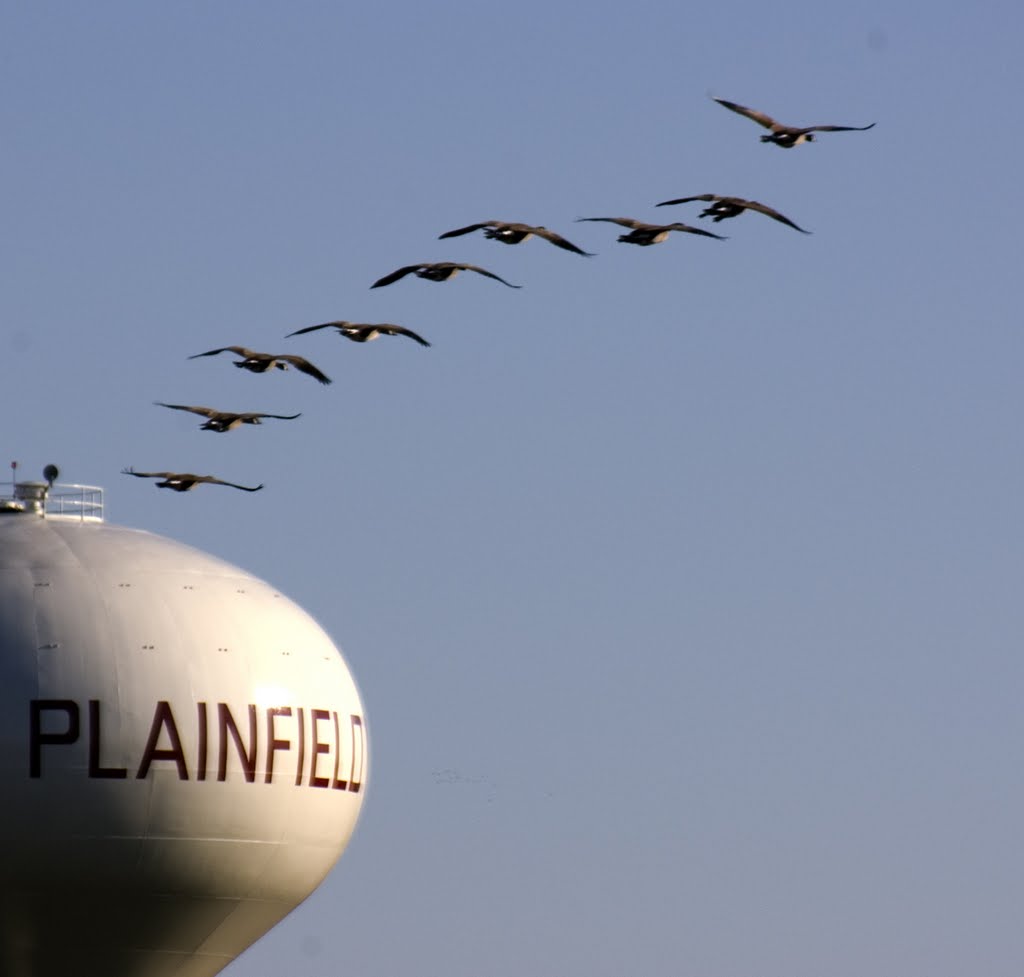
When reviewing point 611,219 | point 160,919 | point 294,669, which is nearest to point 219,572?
point 294,669

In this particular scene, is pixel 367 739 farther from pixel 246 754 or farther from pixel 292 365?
pixel 292 365

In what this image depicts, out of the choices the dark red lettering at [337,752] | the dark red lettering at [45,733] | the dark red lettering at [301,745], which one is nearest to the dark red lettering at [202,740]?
the dark red lettering at [301,745]

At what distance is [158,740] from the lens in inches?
2852

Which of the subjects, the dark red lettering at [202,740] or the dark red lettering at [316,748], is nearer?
the dark red lettering at [202,740]

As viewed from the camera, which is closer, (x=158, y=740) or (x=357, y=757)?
(x=158, y=740)

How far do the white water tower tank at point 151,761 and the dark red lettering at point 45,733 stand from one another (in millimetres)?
29

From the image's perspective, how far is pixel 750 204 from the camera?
58906 millimetres

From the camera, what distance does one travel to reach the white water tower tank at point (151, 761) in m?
71.8

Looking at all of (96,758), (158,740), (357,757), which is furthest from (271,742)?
(96,758)

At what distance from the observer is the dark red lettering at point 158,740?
72312 mm

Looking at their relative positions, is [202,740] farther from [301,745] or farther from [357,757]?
[357,757]

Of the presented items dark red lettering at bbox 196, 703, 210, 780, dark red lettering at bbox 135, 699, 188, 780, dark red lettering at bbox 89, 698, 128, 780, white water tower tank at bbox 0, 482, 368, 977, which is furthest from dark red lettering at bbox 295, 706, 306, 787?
dark red lettering at bbox 89, 698, 128, 780

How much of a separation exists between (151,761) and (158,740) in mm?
455

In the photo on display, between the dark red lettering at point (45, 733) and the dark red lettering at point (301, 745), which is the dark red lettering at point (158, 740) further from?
the dark red lettering at point (301, 745)
